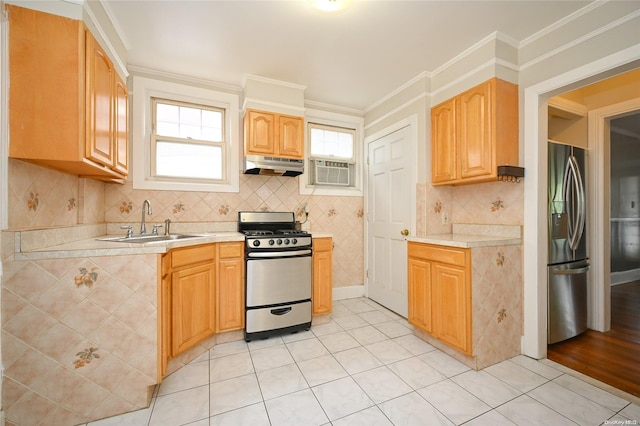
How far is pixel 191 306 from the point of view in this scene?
2041mm

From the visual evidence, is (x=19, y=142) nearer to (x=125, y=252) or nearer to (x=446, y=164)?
(x=125, y=252)

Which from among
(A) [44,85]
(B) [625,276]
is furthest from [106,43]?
(B) [625,276]

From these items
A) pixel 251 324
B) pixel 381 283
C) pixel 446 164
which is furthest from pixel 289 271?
pixel 446 164

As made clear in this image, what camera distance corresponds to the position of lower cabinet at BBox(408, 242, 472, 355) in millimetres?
1947

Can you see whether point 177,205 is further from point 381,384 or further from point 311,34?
point 381,384

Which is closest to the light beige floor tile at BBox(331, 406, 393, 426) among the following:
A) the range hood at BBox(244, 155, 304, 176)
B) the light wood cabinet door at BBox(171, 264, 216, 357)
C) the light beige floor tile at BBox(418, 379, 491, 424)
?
the light beige floor tile at BBox(418, 379, 491, 424)

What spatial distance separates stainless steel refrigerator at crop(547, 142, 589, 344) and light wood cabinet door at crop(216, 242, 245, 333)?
268 cm

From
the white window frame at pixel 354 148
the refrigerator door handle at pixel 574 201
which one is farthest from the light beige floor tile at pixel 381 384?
the white window frame at pixel 354 148

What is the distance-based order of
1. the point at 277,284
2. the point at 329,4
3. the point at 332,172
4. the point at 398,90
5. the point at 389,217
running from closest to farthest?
the point at 329,4
the point at 277,284
the point at 398,90
the point at 389,217
the point at 332,172

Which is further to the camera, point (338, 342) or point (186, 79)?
point (186, 79)

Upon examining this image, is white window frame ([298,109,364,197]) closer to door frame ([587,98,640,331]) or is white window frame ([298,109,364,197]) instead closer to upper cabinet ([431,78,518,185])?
upper cabinet ([431,78,518,185])

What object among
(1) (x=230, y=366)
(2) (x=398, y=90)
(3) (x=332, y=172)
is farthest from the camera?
(3) (x=332, y=172)

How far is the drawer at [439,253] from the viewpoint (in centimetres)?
196

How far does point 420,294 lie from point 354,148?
2178 millimetres
